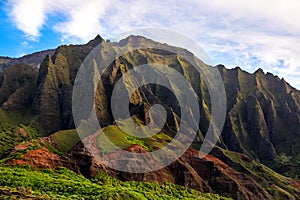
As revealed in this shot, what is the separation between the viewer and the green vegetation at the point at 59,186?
76637 millimetres

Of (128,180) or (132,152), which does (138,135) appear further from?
(128,180)

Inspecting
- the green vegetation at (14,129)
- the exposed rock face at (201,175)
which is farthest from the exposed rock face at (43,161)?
the green vegetation at (14,129)

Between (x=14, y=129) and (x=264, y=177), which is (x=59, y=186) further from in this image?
(x=264, y=177)

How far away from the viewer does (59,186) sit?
83438mm

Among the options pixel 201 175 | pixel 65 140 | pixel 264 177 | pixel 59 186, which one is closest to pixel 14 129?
pixel 65 140

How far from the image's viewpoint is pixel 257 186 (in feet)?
462

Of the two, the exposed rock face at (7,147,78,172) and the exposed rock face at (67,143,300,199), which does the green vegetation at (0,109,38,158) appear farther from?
the exposed rock face at (67,143,300,199)

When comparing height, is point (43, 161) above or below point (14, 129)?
below

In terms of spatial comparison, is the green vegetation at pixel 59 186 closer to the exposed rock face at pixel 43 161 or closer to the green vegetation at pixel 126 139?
the exposed rock face at pixel 43 161

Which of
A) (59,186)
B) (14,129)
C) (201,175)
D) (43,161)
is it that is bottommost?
(59,186)

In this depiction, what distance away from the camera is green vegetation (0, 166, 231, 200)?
76637 millimetres

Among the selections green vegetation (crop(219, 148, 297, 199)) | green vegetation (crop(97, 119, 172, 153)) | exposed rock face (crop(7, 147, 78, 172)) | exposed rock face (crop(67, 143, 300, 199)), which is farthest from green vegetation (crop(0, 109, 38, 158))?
green vegetation (crop(219, 148, 297, 199))

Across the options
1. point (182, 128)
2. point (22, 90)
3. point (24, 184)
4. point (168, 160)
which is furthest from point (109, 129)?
point (22, 90)

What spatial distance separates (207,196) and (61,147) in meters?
46.8
